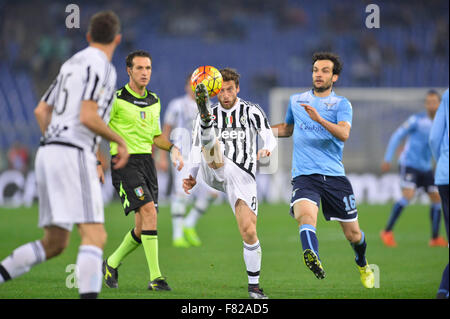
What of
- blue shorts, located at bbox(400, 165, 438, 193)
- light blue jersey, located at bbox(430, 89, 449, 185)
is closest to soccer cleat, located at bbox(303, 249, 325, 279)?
light blue jersey, located at bbox(430, 89, 449, 185)

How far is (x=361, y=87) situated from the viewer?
26016 mm

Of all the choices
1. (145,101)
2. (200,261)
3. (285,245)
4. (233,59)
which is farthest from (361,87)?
(145,101)

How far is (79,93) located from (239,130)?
7.45ft

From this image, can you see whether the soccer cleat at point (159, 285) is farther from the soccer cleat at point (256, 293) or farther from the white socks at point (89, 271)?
the white socks at point (89, 271)

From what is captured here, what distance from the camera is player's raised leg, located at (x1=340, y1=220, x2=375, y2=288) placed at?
7312 mm

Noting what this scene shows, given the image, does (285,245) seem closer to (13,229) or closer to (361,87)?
(13,229)

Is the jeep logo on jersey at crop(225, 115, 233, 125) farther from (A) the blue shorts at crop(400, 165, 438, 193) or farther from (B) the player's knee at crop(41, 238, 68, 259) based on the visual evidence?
(A) the blue shorts at crop(400, 165, 438, 193)

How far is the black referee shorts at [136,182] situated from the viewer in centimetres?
735

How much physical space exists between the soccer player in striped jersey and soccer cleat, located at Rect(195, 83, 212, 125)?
23.6 inches

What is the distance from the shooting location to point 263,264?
378 inches

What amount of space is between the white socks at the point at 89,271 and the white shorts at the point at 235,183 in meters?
2.04

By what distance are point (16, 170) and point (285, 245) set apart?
1069 cm

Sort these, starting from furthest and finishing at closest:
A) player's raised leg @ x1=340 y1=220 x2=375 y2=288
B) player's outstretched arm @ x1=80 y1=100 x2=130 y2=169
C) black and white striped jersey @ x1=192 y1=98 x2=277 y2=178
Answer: player's raised leg @ x1=340 y1=220 x2=375 y2=288 → black and white striped jersey @ x1=192 y1=98 x2=277 y2=178 → player's outstretched arm @ x1=80 y1=100 x2=130 y2=169
